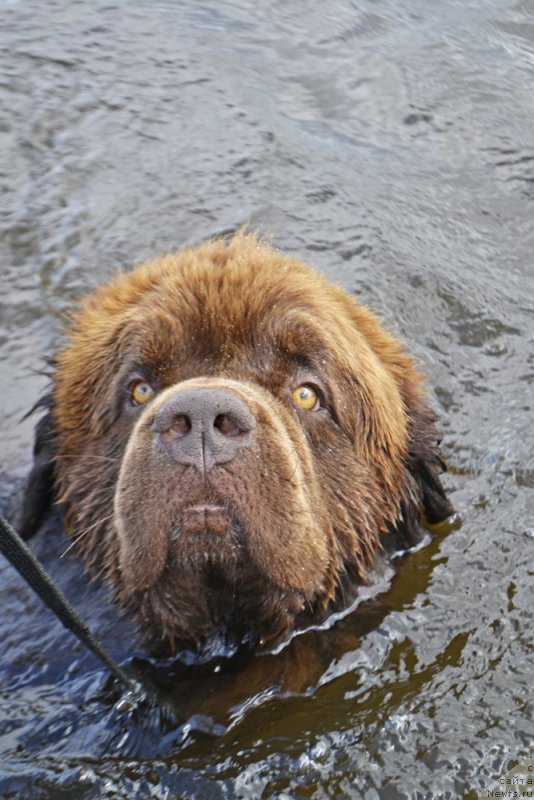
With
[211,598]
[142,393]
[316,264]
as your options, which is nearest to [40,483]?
[142,393]

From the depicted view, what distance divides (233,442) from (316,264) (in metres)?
3.04

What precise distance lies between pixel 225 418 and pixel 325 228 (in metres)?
3.47

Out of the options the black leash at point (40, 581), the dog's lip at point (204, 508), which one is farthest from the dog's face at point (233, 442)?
the black leash at point (40, 581)

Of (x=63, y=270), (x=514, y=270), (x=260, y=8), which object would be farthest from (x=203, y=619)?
(x=260, y=8)

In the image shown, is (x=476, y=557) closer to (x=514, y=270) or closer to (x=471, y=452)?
(x=471, y=452)

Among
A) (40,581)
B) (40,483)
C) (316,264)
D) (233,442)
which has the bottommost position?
(316,264)

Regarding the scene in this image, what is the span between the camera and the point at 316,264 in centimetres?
660

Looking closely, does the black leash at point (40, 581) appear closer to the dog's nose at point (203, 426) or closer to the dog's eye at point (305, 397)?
the dog's nose at point (203, 426)

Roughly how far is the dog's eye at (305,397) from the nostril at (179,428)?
29.1 inches

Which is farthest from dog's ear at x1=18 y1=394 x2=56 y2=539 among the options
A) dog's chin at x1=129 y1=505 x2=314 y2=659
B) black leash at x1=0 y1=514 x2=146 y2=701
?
black leash at x1=0 y1=514 x2=146 y2=701

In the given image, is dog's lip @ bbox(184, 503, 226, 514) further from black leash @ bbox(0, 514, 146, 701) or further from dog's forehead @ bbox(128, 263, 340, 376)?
dog's forehead @ bbox(128, 263, 340, 376)

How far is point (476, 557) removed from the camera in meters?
5.13

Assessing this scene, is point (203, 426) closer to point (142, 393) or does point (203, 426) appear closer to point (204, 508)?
point (204, 508)

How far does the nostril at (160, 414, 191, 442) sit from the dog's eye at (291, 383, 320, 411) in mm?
739
